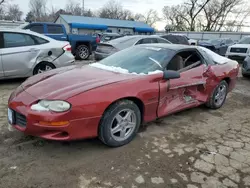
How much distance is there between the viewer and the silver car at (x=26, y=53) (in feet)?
18.2

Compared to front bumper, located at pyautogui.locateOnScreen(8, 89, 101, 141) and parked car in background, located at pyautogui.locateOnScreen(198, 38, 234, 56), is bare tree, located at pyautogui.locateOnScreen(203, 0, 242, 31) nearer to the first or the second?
parked car in background, located at pyautogui.locateOnScreen(198, 38, 234, 56)

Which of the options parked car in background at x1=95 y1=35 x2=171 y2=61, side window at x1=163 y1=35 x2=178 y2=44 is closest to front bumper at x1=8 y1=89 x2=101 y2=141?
parked car in background at x1=95 y1=35 x2=171 y2=61

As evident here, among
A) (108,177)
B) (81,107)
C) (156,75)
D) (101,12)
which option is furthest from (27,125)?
(101,12)

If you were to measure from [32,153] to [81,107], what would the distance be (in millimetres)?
936

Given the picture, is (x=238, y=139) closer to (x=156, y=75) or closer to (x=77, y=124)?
(x=156, y=75)

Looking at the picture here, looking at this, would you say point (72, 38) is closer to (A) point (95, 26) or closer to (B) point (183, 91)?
(B) point (183, 91)

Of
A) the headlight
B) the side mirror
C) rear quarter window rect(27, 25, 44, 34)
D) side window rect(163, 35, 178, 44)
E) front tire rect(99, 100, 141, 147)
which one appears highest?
rear quarter window rect(27, 25, 44, 34)

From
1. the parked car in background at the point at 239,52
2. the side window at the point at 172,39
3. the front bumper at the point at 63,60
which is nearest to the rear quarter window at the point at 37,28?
the front bumper at the point at 63,60

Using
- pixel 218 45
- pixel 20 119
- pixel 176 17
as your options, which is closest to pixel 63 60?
pixel 20 119

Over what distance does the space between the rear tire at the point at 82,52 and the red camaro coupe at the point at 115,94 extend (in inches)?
309

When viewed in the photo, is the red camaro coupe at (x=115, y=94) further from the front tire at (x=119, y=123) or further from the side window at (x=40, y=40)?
the side window at (x=40, y=40)

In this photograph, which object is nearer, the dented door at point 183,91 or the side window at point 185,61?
the dented door at point 183,91

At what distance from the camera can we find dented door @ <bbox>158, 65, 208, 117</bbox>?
11.2ft

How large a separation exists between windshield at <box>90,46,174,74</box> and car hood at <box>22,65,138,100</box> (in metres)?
0.26
